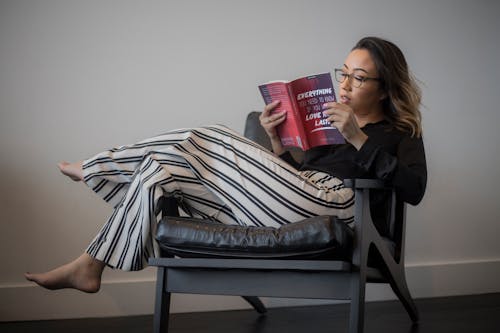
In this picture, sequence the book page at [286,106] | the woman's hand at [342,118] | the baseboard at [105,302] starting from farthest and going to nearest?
the baseboard at [105,302] → the book page at [286,106] → the woman's hand at [342,118]

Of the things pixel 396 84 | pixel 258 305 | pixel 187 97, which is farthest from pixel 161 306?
pixel 187 97

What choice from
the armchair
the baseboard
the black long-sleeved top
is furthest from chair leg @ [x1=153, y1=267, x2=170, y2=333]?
the baseboard

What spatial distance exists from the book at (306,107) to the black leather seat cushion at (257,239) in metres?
0.36

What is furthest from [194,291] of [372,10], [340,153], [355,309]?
[372,10]

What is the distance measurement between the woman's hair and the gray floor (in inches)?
30.0

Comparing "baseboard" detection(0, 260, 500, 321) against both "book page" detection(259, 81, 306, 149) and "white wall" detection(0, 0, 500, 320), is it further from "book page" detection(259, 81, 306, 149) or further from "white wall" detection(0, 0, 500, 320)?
"book page" detection(259, 81, 306, 149)

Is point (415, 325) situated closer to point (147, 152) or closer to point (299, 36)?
point (147, 152)

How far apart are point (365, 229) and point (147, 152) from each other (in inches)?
27.3

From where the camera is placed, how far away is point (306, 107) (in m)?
1.97

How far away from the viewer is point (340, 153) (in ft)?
7.30

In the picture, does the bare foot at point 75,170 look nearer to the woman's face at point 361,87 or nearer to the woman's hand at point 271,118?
the woman's hand at point 271,118

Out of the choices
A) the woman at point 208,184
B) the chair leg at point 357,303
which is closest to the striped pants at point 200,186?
the woman at point 208,184

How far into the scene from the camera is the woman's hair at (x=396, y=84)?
224cm

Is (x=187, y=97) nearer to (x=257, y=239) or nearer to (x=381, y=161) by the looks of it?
(x=381, y=161)
